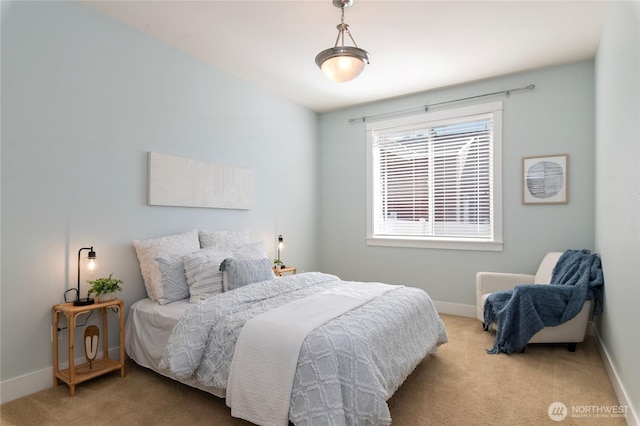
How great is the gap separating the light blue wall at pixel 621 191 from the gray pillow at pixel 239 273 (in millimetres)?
A: 2493

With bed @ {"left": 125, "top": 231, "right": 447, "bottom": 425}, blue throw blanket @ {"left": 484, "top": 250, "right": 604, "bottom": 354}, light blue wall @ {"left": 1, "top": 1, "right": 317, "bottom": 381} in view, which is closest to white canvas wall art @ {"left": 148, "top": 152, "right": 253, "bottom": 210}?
light blue wall @ {"left": 1, "top": 1, "right": 317, "bottom": 381}

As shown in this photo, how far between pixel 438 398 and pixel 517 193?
2620mm

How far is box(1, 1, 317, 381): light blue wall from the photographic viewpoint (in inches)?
94.7

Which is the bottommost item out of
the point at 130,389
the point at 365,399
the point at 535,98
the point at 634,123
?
the point at 130,389

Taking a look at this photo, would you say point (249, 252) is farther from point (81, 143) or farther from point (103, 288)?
point (81, 143)

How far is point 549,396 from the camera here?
95.7 inches

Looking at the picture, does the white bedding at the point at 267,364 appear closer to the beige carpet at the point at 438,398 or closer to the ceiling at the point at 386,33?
the beige carpet at the point at 438,398

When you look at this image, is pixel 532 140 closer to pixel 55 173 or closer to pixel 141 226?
pixel 141 226

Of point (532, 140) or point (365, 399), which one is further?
point (532, 140)

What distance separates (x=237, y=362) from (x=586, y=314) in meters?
2.89

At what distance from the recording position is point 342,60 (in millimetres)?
2564

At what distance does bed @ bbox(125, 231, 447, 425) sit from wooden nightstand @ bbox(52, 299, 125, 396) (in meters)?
0.15

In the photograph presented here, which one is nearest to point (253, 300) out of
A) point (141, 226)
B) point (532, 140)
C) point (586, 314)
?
point (141, 226)

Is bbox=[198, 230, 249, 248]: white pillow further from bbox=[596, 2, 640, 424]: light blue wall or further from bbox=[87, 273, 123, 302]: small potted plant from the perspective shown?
bbox=[596, 2, 640, 424]: light blue wall
